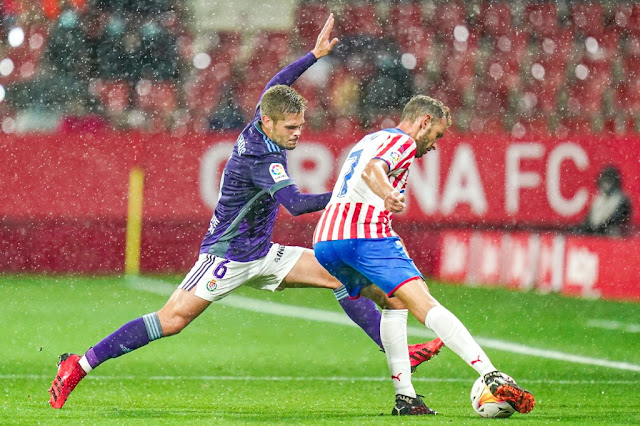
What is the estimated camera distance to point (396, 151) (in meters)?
5.36

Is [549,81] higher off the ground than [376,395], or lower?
higher

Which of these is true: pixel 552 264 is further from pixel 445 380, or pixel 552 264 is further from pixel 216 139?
pixel 445 380

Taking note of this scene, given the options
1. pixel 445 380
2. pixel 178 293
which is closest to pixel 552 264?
pixel 445 380

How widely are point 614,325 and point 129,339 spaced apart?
5509 millimetres

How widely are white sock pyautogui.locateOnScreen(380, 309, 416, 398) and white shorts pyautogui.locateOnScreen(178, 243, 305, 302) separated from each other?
682 millimetres

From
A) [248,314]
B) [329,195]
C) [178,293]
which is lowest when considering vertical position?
[248,314]

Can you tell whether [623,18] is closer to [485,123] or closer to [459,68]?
[459,68]

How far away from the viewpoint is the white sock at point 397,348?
5672mm

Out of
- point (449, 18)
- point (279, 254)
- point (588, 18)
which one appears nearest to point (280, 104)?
point (279, 254)

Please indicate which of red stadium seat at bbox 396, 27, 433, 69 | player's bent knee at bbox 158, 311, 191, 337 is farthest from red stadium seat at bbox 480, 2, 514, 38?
player's bent knee at bbox 158, 311, 191, 337

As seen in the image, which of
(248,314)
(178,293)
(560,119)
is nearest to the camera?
(178,293)

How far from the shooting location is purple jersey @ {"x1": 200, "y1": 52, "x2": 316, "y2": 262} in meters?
5.97

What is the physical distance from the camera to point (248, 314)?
1121cm

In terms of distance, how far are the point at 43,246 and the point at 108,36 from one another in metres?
3.50
